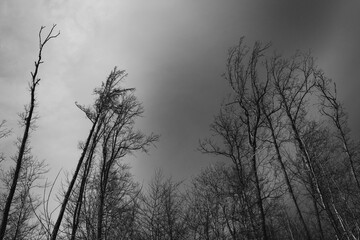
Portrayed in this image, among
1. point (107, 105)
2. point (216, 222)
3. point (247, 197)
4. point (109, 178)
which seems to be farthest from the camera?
point (216, 222)

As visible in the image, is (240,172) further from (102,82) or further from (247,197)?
(102,82)

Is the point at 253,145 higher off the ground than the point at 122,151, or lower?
lower

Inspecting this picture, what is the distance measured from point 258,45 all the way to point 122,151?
9957 millimetres

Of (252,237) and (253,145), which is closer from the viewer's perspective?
(253,145)

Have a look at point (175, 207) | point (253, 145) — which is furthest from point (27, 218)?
point (253, 145)

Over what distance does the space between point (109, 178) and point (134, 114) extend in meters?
4.03

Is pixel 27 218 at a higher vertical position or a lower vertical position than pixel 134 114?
lower

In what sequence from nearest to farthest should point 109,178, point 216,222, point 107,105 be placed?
point 107,105 < point 109,178 < point 216,222

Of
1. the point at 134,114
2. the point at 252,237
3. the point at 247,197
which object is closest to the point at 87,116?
the point at 134,114

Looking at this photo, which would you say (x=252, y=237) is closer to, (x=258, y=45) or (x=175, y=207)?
(x=175, y=207)

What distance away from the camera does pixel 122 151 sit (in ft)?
50.7

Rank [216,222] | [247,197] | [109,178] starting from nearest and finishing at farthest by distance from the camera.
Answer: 1. [247,197]
2. [109,178]
3. [216,222]

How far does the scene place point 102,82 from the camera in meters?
11.7

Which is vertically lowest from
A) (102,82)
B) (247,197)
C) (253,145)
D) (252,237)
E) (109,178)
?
(252,237)
